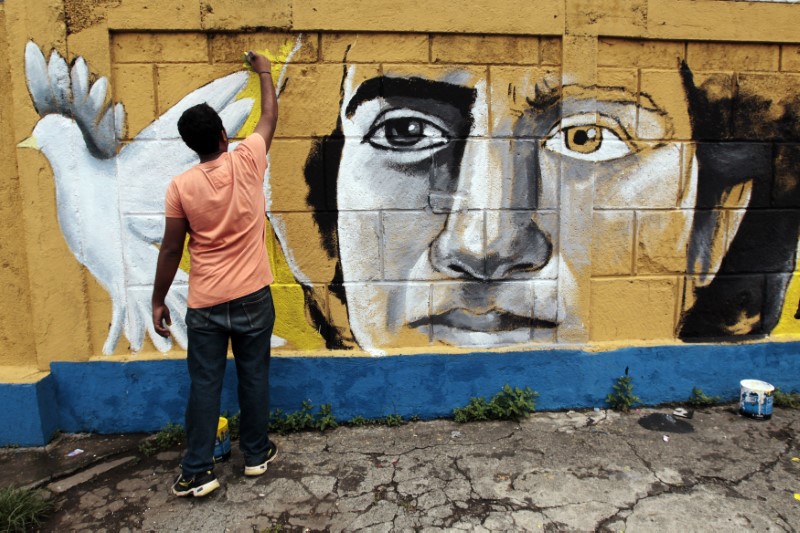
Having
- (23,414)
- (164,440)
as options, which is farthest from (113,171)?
(164,440)

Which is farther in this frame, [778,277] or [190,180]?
[778,277]

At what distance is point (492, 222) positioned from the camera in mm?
3410

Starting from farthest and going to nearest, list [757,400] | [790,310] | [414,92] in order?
[790,310] → [757,400] → [414,92]

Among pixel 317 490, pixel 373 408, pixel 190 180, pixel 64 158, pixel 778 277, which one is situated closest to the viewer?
pixel 190 180

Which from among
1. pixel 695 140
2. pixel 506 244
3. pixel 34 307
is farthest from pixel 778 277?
pixel 34 307

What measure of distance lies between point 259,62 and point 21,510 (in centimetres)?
249

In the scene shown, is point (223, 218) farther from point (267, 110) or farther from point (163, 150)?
point (163, 150)

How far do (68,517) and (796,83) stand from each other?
16.0 ft

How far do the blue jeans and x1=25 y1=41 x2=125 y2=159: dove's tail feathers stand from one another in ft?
4.21

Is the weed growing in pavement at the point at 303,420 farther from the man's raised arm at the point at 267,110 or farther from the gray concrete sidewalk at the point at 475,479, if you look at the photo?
the man's raised arm at the point at 267,110

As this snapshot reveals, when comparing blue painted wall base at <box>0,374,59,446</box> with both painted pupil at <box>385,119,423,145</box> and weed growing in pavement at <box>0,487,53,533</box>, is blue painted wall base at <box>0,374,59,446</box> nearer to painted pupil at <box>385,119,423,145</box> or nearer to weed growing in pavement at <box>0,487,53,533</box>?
weed growing in pavement at <box>0,487,53,533</box>

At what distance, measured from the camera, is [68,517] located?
8.57 ft

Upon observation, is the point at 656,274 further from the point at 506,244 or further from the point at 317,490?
the point at 317,490

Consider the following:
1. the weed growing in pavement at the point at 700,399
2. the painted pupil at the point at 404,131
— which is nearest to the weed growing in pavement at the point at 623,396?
the weed growing in pavement at the point at 700,399
